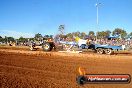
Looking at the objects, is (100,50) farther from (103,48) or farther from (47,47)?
(47,47)

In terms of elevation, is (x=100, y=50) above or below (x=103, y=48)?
below

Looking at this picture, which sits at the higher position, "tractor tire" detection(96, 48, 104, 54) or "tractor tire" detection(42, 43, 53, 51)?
"tractor tire" detection(42, 43, 53, 51)

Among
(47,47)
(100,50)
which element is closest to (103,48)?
(100,50)

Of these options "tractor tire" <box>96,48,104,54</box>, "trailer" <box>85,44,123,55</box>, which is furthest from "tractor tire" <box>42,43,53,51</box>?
"tractor tire" <box>96,48,104,54</box>

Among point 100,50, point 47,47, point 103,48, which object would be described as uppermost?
point 47,47

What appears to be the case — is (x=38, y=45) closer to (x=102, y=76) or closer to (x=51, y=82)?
(x=51, y=82)

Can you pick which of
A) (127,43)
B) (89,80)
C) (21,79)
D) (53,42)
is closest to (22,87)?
(21,79)

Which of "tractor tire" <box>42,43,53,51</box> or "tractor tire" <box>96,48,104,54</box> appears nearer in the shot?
"tractor tire" <box>42,43,53,51</box>

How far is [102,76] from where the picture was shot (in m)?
4.94

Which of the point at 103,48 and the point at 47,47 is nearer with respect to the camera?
the point at 47,47

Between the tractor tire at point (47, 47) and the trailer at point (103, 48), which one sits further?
the trailer at point (103, 48)

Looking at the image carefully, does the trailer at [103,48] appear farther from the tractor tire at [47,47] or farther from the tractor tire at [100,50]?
the tractor tire at [47,47]

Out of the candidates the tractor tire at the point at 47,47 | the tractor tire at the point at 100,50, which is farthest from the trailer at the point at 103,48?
the tractor tire at the point at 47,47

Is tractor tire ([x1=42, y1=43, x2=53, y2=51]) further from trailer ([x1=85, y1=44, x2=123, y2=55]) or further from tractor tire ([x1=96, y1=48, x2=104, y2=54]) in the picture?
tractor tire ([x1=96, y1=48, x2=104, y2=54])
